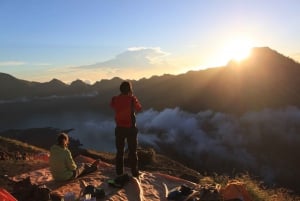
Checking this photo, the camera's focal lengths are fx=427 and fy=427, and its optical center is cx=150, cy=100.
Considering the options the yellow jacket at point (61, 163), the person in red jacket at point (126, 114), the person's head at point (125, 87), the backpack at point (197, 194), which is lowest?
the backpack at point (197, 194)

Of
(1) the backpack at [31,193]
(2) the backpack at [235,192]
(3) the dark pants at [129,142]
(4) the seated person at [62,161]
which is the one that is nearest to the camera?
(1) the backpack at [31,193]

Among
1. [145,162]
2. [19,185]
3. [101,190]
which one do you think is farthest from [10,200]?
[145,162]

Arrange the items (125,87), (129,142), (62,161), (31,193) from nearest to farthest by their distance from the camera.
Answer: (31,193)
(125,87)
(129,142)
(62,161)

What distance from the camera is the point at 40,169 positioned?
14.9m

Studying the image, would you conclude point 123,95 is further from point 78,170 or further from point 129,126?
point 78,170

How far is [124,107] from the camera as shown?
12.3 meters

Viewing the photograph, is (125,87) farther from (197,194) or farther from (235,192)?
(235,192)

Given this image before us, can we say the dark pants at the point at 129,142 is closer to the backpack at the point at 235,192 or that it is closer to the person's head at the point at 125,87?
the person's head at the point at 125,87

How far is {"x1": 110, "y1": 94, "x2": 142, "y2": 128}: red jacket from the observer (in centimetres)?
1227

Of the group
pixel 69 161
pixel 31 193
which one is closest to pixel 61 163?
pixel 69 161

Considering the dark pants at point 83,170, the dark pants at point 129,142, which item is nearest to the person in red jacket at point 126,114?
the dark pants at point 129,142

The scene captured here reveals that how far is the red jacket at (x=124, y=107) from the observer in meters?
12.3

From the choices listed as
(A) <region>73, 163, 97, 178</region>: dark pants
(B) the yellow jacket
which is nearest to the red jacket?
(B) the yellow jacket

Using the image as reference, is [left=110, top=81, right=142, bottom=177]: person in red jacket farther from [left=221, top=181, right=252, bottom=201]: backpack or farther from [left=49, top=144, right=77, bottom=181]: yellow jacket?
[left=221, top=181, right=252, bottom=201]: backpack
